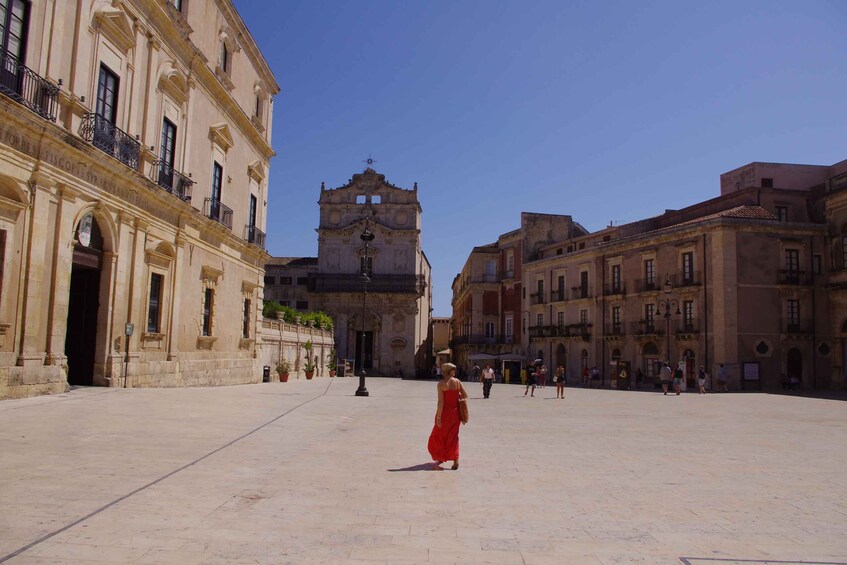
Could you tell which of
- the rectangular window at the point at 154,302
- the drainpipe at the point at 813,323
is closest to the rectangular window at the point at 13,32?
the rectangular window at the point at 154,302

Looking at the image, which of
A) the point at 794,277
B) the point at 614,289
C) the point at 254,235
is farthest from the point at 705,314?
the point at 254,235

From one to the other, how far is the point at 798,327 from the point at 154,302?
34236mm

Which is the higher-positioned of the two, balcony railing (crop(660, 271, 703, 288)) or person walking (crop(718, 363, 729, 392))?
balcony railing (crop(660, 271, 703, 288))

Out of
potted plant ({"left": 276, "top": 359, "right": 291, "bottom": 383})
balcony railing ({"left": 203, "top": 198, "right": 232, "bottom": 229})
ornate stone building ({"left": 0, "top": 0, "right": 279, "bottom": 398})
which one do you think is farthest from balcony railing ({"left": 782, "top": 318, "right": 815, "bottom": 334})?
balcony railing ({"left": 203, "top": 198, "right": 232, "bottom": 229})

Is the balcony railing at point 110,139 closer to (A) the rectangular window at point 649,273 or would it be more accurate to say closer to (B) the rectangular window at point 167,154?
(B) the rectangular window at point 167,154

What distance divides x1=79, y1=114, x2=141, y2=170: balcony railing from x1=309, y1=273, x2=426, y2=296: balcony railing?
1734 inches

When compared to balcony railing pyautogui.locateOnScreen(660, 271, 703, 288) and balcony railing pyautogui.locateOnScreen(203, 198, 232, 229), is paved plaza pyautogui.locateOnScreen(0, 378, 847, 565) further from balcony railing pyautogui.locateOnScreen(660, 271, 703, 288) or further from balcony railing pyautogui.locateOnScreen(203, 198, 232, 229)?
balcony railing pyautogui.locateOnScreen(660, 271, 703, 288)

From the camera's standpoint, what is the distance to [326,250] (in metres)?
61.8

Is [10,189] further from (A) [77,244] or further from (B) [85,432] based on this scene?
(B) [85,432]

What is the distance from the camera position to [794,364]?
37031 millimetres

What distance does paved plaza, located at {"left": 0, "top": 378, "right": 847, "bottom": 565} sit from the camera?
15.1 ft

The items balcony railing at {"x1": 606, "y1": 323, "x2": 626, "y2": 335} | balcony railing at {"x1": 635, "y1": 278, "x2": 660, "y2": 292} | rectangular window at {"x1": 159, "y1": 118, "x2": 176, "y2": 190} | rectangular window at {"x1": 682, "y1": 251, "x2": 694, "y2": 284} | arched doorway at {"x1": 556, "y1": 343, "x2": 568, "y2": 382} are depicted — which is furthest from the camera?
arched doorway at {"x1": 556, "y1": 343, "x2": 568, "y2": 382}

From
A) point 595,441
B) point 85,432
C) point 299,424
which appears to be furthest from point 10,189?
point 595,441

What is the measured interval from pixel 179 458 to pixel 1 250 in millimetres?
6380
